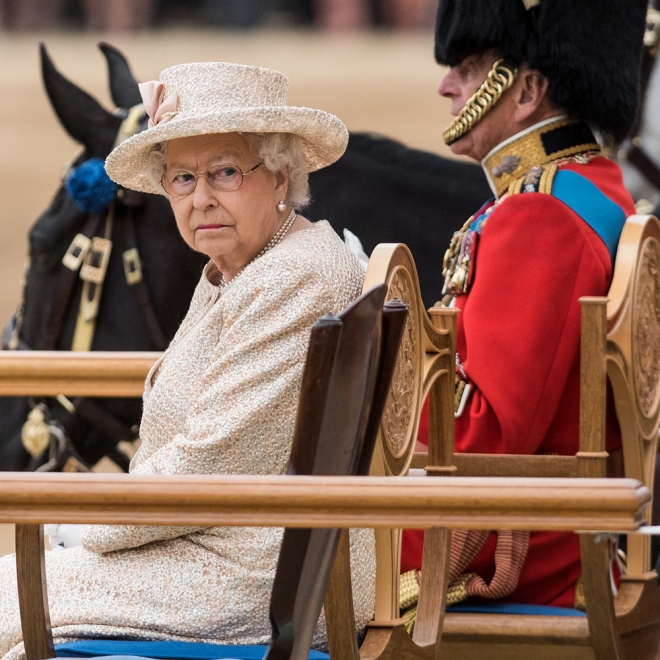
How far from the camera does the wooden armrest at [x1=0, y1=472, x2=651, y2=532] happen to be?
71.3 inches

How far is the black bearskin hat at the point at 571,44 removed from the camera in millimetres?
3291

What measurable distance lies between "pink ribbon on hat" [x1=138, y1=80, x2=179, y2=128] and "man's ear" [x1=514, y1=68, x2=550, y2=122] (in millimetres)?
976

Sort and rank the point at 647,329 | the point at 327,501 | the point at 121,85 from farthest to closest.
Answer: the point at 121,85
the point at 647,329
the point at 327,501

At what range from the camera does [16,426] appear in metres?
5.26

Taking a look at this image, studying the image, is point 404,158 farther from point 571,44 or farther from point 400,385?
point 400,385

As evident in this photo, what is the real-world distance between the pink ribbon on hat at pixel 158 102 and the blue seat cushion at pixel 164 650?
93 centimetres

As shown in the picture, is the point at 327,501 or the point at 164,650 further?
the point at 164,650

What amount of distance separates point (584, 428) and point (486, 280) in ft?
1.42

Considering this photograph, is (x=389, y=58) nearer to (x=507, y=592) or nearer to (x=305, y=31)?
(x=305, y=31)

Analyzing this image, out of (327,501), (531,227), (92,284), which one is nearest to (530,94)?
(531,227)

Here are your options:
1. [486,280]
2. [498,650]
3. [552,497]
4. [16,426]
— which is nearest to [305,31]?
[16,426]

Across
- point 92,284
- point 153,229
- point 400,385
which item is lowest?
point 92,284

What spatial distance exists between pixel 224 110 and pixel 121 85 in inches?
107

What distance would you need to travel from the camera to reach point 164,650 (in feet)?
7.65
